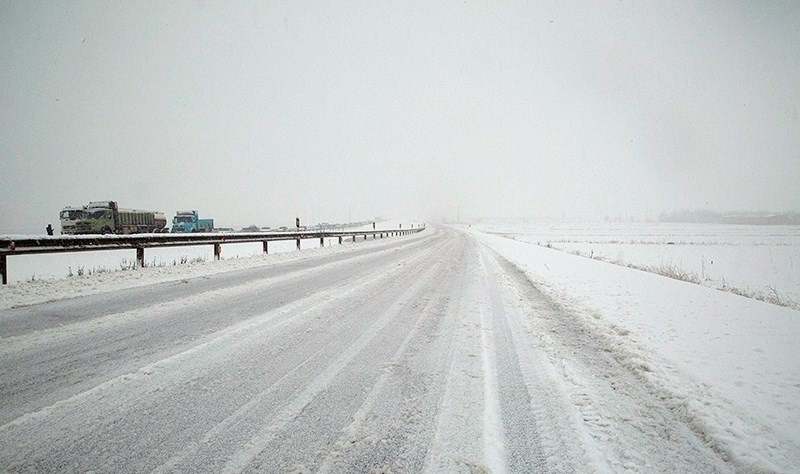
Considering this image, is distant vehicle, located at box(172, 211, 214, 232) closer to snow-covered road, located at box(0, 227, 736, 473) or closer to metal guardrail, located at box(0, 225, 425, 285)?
metal guardrail, located at box(0, 225, 425, 285)

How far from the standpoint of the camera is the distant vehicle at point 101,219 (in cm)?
2180

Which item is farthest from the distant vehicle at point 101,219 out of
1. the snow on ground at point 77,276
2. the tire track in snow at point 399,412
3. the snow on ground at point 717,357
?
the snow on ground at point 717,357

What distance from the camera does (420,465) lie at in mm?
1764

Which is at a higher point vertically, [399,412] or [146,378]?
[146,378]

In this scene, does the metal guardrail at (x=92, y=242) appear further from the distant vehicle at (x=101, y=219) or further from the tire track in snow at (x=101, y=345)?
the distant vehicle at (x=101, y=219)

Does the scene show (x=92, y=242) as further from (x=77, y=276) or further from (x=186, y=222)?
(x=186, y=222)

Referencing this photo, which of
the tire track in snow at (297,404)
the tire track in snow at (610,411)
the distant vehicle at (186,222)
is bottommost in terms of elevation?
the tire track in snow at (610,411)

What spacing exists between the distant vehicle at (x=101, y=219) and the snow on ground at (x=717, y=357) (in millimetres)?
29081

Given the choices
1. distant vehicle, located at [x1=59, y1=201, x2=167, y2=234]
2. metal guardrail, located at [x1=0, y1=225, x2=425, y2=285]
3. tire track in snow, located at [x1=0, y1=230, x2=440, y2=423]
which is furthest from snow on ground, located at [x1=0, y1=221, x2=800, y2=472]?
distant vehicle, located at [x1=59, y1=201, x2=167, y2=234]

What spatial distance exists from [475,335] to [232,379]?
8.82 ft

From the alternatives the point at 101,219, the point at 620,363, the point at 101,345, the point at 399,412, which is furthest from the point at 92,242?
the point at 101,219

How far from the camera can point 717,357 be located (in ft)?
10.7

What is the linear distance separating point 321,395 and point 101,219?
29.1 metres

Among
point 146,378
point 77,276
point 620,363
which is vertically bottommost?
point 620,363
